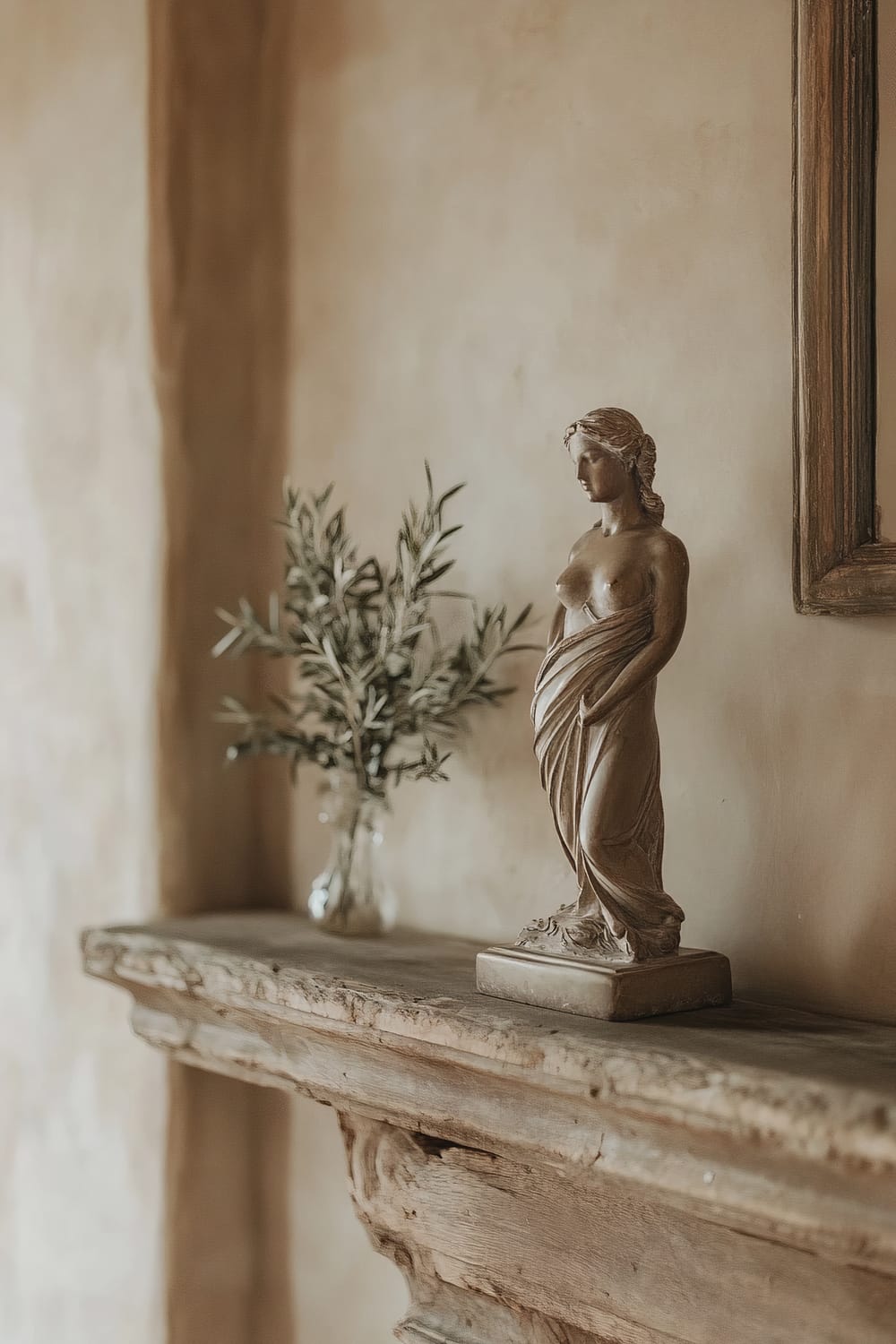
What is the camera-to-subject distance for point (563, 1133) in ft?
3.54

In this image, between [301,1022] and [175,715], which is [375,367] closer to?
[175,715]

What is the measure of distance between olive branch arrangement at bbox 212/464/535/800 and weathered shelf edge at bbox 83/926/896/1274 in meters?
0.27

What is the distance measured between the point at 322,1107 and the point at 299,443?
0.86 meters

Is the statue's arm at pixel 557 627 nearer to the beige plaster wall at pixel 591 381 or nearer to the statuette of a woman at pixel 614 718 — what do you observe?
the statuette of a woman at pixel 614 718

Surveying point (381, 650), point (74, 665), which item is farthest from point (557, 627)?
point (74, 665)

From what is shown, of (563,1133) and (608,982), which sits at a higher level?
(608,982)

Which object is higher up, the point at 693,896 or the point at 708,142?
the point at 708,142

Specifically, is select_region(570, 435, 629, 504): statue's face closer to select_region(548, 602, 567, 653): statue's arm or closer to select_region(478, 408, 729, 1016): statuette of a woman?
select_region(478, 408, 729, 1016): statuette of a woman


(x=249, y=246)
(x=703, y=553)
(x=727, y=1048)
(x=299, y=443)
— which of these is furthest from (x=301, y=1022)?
(x=249, y=246)

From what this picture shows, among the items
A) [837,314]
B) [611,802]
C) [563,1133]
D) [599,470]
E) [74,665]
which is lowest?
[563,1133]

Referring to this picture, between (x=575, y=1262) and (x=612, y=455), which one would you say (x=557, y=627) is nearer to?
(x=612, y=455)

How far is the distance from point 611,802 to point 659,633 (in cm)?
15

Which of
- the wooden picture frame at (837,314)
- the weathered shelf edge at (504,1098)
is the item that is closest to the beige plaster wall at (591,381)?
the wooden picture frame at (837,314)

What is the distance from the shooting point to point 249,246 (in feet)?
6.01
